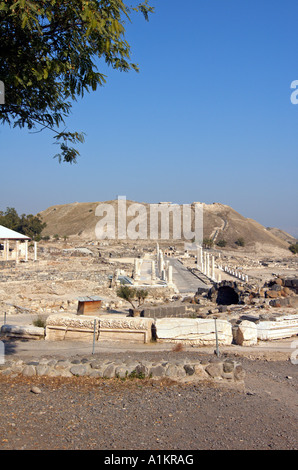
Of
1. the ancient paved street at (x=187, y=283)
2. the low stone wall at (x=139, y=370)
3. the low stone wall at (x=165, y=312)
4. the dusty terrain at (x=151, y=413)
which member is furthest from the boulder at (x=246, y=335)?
the ancient paved street at (x=187, y=283)

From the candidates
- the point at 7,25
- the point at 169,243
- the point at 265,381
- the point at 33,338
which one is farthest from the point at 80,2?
the point at 169,243

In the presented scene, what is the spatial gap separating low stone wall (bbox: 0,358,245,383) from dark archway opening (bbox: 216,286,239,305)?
13273 mm

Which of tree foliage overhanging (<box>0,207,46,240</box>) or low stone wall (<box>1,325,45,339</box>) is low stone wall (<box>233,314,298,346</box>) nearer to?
low stone wall (<box>1,325,45,339</box>)

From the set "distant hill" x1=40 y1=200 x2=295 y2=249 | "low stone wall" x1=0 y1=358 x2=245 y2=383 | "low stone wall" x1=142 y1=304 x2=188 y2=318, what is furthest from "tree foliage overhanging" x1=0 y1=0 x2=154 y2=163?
"distant hill" x1=40 y1=200 x2=295 y2=249

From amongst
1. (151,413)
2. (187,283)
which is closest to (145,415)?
(151,413)

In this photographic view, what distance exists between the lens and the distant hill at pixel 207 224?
317 feet

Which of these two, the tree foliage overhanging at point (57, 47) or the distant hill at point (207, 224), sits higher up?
the distant hill at point (207, 224)

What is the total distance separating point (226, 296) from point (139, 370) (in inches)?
550

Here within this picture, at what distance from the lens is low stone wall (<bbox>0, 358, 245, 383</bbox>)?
614 cm

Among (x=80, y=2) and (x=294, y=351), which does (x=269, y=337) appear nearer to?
(x=294, y=351)

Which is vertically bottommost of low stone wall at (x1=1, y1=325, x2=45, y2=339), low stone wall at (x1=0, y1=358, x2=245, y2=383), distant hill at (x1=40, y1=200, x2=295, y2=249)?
low stone wall at (x1=1, y1=325, x2=45, y2=339)

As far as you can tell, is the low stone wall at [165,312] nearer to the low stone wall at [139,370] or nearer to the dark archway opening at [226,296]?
the dark archway opening at [226,296]

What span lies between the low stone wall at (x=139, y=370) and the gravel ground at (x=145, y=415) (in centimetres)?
14

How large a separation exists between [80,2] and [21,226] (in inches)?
2641
